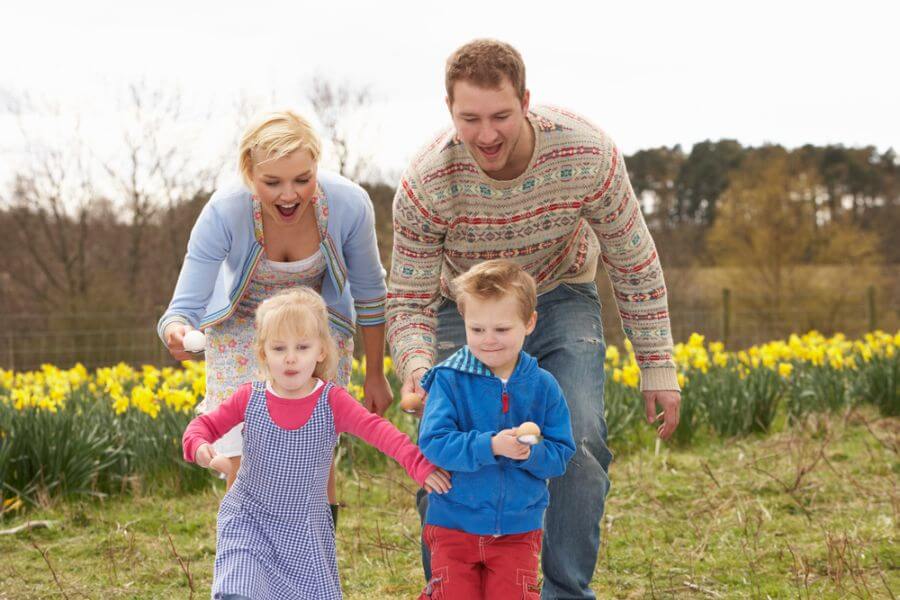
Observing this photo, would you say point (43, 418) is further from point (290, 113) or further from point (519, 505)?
point (519, 505)

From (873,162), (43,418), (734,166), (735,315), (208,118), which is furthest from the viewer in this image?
(873,162)

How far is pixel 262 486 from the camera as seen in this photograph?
8.21 feet

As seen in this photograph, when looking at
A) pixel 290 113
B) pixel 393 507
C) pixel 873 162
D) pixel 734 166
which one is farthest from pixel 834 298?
pixel 290 113

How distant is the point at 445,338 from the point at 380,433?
19.5 inches

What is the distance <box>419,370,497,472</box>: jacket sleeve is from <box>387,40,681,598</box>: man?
0.77ft

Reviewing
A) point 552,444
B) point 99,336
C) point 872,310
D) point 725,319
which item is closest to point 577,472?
point 552,444

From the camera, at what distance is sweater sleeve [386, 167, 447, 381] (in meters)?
2.74

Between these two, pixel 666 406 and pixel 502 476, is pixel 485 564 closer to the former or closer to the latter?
pixel 502 476

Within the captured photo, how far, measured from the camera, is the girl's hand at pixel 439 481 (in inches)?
92.2

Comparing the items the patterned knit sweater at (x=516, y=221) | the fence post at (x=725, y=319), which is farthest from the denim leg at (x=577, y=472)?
the fence post at (x=725, y=319)

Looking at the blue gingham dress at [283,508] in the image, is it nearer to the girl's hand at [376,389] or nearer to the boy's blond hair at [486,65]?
the girl's hand at [376,389]

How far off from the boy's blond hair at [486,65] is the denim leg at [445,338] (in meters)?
0.65

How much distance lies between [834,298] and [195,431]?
55.2ft

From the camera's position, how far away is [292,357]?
2.43m
